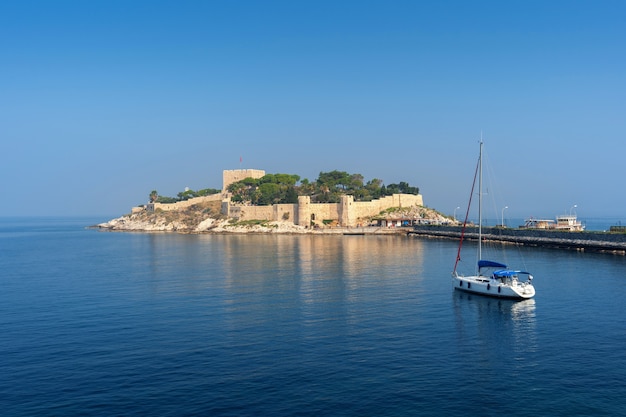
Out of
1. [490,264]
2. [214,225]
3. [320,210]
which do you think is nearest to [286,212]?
[320,210]

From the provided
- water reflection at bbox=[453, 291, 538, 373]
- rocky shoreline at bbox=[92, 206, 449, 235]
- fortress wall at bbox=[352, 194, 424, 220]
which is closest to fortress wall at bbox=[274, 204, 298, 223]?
rocky shoreline at bbox=[92, 206, 449, 235]

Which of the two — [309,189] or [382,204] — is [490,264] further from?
[309,189]

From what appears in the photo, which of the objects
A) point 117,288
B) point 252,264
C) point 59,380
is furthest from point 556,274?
point 59,380

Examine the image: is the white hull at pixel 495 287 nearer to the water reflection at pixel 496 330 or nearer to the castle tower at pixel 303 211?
the water reflection at pixel 496 330

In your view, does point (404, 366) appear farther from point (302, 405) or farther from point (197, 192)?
point (197, 192)

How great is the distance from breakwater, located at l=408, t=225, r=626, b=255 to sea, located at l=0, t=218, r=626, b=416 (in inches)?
694

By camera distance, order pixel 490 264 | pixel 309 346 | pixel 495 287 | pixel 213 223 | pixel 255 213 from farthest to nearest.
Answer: pixel 213 223 < pixel 255 213 < pixel 490 264 < pixel 495 287 < pixel 309 346

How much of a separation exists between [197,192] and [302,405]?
14189 centimetres

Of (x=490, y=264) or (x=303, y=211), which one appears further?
(x=303, y=211)

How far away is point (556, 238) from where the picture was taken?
66.8 meters

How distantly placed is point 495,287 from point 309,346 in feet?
52.4

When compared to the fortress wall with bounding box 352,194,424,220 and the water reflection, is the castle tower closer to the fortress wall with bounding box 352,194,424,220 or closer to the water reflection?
the fortress wall with bounding box 352,194,424,220

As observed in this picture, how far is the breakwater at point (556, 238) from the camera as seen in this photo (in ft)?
190

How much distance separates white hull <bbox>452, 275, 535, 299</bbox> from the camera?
106ft
